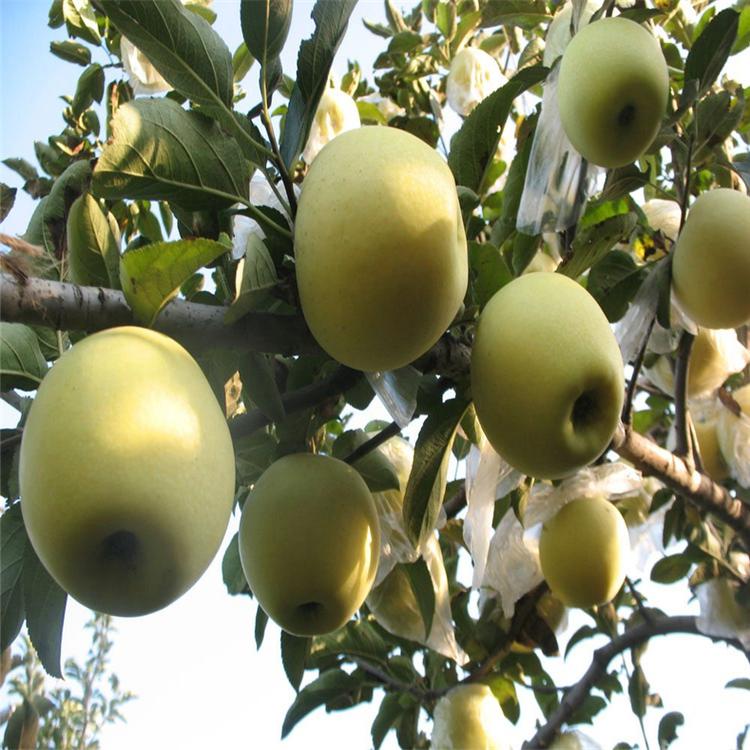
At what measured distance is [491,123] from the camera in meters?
1.09

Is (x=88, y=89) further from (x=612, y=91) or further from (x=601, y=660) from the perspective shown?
(x=601, y=660)

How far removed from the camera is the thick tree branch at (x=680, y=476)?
140 centimetres

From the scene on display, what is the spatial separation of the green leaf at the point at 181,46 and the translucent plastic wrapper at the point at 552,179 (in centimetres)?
43

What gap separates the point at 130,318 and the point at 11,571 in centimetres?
43

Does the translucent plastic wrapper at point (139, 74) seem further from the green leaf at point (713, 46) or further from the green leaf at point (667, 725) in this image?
the green leaf at point (667, 725)

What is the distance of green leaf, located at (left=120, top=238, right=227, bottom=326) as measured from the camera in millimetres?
741

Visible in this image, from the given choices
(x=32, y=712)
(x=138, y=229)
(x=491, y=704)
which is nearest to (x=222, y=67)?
(x=32, y=712)

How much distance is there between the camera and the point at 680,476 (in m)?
1.54

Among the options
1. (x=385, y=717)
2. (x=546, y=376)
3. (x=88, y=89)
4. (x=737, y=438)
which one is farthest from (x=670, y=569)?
(x=88, y=89)

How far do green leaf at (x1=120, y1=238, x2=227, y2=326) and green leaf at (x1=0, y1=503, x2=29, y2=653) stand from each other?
416 millimetres

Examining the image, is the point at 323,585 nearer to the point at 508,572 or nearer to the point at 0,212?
the point at 0,212

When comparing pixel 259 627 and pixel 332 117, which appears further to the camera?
pixel 332 117

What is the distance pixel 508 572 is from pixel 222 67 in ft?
3.93

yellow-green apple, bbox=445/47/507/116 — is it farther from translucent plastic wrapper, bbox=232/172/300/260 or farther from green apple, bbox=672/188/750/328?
translucent plastic wrapper, bbox=232/172/300/260
